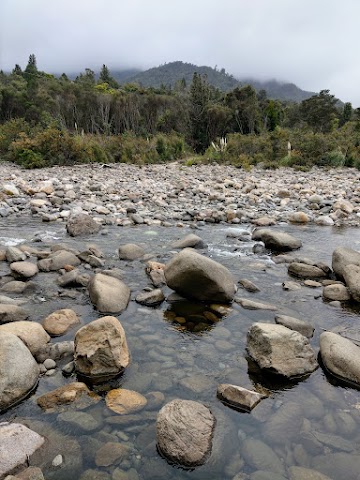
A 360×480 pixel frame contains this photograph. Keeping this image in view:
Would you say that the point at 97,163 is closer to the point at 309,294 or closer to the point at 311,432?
the point at 309,294

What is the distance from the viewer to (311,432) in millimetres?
2900

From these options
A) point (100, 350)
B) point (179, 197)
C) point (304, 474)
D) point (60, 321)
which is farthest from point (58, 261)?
point (179, 197)

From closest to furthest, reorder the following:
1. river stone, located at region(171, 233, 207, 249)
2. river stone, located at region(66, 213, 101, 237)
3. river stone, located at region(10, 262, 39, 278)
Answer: river stone, located at region(10, 262, 39, 278)
river stone, located at region(171, 233, 207, 249)
river stone, located at region(66, 213, 101, 237)

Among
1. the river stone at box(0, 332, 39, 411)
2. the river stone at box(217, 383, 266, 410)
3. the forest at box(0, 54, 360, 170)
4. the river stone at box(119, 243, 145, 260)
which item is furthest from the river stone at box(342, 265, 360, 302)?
the forest at box(0, 54, 360, 170)

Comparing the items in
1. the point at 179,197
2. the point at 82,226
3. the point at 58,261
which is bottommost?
the point at 58,261

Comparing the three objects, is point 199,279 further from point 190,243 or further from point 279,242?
point 279,242

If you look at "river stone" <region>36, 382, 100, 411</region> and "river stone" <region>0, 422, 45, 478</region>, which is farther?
"river stone" <region>36, 382, 100, 411</region>

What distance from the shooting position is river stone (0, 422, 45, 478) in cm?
244

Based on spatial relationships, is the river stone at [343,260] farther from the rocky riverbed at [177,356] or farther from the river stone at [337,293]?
the river stone at [337,293]

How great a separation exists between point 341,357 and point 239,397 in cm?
108

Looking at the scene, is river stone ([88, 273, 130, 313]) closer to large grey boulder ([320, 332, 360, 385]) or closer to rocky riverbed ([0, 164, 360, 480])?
rocky riverbed ([0, 164, 360, 480])

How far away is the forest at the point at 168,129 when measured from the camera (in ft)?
65.2

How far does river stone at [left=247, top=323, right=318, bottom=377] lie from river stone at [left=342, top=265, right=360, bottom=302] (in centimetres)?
164

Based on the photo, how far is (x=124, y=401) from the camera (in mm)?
3146
